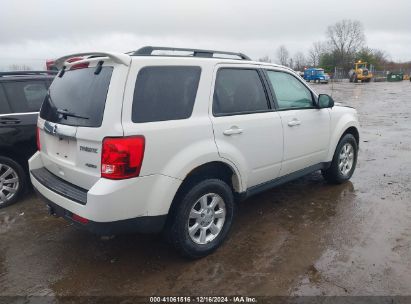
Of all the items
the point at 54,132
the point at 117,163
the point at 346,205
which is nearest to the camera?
the point at 117,163

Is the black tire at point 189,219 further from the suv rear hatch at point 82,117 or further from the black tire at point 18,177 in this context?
the black tire at point 18,177

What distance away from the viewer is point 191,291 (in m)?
2.94

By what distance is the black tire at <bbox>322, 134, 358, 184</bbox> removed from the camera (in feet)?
16.9

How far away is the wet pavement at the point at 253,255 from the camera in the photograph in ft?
9.86

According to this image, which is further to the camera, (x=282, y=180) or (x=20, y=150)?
(x=20, y=150)

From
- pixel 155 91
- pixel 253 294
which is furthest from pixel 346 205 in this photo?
pixel 155 91

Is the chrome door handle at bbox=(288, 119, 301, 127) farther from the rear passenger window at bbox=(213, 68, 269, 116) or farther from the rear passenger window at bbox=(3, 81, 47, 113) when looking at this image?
the rear passenger window at bbox=(3, 81, 47, 113)

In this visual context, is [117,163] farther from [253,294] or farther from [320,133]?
[320,133]

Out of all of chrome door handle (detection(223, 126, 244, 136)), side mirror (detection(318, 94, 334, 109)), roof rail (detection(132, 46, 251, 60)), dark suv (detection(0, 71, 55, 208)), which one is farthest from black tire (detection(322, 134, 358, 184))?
dark suv (detection(0, 71, 55, 208))

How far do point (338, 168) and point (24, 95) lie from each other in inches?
184

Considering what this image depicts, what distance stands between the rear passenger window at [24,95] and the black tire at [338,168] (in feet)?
14.2

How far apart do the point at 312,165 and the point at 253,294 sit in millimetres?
2360

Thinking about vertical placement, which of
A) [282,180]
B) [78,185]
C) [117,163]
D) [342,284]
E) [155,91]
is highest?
[155,91]

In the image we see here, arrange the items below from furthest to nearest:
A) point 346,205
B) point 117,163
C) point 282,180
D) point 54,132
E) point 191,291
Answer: point 346,205, point 282,180, point 54,132, point 191,291, point 117,163
